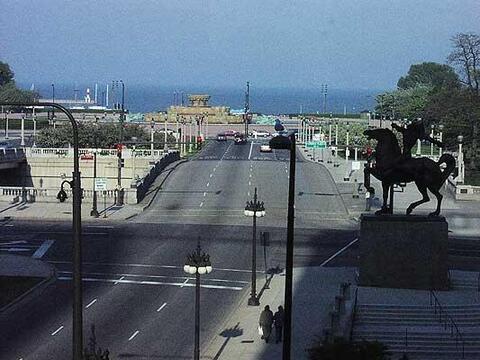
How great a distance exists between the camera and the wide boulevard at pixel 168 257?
118ft

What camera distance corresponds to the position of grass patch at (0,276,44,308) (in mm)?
41219

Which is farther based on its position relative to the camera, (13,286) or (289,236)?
(13,286)

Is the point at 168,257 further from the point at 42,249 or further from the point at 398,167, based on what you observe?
the point at 398,167

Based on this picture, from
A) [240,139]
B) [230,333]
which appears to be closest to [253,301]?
[230,333]

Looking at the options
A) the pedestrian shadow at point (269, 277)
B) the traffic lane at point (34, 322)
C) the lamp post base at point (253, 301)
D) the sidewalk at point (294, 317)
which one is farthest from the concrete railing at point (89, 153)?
the lamp post base at point (253, 301)

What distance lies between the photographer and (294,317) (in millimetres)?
38844

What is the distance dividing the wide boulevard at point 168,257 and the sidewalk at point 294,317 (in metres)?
0.63

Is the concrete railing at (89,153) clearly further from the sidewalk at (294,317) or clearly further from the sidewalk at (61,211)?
the sidewalk at (294,317)

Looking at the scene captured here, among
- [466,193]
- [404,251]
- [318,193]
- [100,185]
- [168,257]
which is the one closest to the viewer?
[404,251]

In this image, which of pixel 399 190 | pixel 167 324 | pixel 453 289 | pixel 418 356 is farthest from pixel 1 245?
pixel 399 190

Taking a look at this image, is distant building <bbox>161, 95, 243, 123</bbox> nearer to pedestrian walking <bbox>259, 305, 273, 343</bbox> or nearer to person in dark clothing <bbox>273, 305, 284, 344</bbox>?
person in dark clothing <bbox>273, 305, 284, 344</bbox>

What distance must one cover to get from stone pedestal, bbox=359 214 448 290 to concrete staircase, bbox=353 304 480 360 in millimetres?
2626

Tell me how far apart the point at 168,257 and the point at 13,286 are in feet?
31.5

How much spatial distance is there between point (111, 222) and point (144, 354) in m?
30.5
